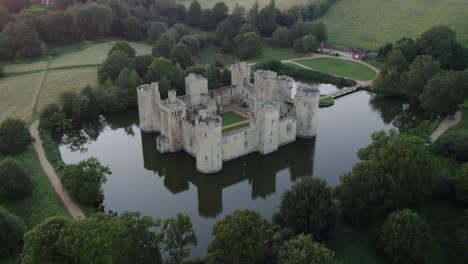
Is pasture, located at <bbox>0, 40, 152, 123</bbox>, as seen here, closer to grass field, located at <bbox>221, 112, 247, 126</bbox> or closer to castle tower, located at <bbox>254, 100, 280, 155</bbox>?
grass field, located at <bbox>221, 112, 247, 126</bbox>

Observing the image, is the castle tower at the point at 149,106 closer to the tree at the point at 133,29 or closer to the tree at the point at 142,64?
the tree at the point at 142,64

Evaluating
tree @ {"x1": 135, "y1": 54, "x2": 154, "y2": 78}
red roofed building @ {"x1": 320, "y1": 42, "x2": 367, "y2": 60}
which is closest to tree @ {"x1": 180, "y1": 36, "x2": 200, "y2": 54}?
tree @ {"x1": 135, "y1": 54, "x2": 154, "y2": 78}

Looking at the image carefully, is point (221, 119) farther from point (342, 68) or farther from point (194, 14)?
point (194, 14)

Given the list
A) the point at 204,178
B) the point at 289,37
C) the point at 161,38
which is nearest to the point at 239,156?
the point at 204,178

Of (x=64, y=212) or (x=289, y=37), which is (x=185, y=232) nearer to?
(x=64, y=212)

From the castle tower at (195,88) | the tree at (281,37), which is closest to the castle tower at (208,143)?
the castle tower at (195,88)

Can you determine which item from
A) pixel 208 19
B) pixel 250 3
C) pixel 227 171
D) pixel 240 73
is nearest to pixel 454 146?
pixel 227 171
